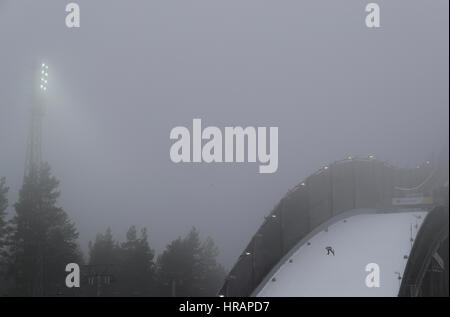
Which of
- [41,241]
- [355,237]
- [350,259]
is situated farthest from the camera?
[41,241]

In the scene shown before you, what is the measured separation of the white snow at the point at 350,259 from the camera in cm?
1066

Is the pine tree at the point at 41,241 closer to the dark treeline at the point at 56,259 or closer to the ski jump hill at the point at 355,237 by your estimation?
the dark treeline at the point at 56,259

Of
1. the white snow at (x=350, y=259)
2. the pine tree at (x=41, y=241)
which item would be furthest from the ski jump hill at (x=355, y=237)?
the pine tree at (x=41, y=241)

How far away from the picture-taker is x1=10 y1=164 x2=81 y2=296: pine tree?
811 inches

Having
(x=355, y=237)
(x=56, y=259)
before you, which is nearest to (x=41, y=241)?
(x=56, y=259)

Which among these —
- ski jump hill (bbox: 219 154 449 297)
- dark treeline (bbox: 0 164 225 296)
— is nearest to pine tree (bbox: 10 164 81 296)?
dark treeline (bbox: 0 164 225 296)

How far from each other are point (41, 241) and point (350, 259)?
13.7 meters

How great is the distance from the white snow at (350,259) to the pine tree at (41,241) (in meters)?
10.6

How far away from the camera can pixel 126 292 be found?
21.8 metres

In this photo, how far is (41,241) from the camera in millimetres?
21188

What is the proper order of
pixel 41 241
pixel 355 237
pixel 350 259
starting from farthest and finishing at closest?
pixel 41 241
pixel 355 237
pixel 350 259

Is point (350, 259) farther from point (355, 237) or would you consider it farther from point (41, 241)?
point (41, 241)
